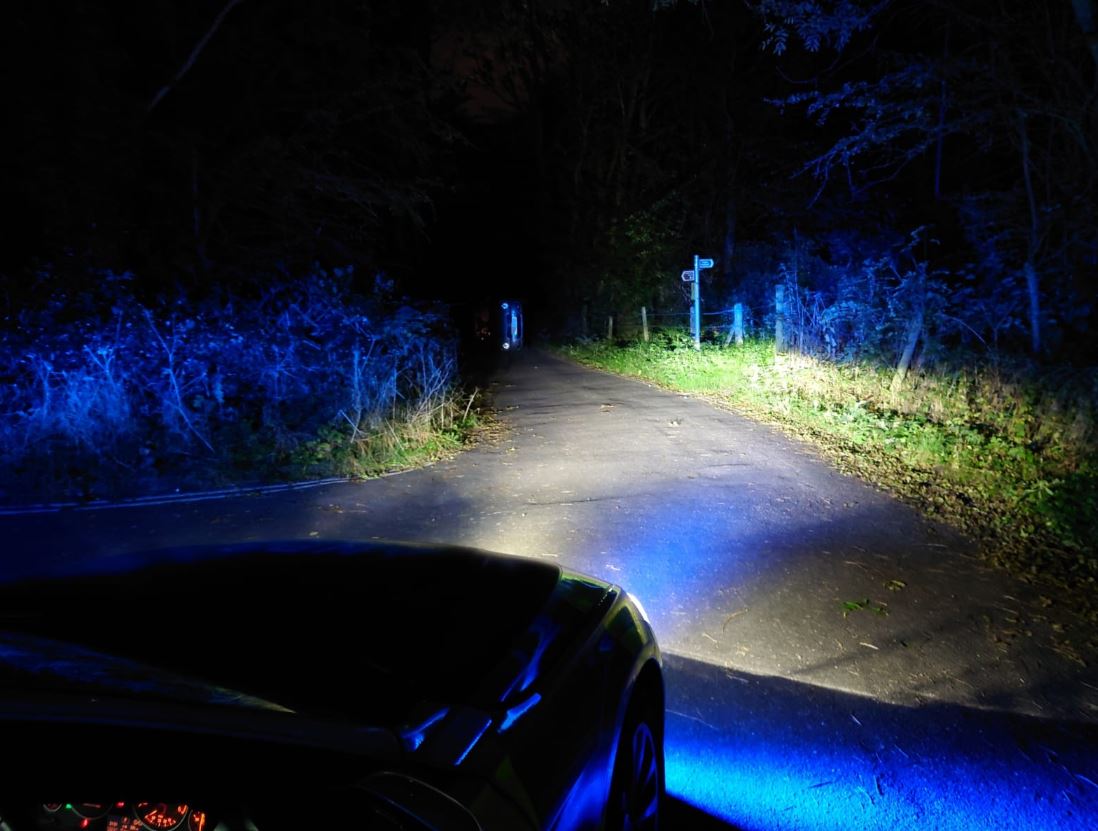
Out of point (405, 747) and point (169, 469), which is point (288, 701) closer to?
point (405, 747)

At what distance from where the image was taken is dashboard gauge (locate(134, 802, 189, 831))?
4.52 feet

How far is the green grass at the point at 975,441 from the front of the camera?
20.7 feet

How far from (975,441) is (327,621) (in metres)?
8.64

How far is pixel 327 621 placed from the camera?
215 cm

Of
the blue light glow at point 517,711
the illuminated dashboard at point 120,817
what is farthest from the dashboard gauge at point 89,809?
the blue light glow at point 517,711

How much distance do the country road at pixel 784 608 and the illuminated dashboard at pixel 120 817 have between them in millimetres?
2275

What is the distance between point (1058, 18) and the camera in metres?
11.0

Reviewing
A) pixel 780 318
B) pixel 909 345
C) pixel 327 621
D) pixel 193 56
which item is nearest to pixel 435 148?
pixel 193 56

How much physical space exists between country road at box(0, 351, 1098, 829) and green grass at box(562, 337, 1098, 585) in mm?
511

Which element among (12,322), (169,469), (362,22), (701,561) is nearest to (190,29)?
(362,22)

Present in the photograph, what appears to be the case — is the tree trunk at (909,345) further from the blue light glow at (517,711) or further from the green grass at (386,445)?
the blue light glow at (517,711)

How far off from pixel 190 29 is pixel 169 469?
862cm

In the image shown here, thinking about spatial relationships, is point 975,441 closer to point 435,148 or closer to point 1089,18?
point 1089,18

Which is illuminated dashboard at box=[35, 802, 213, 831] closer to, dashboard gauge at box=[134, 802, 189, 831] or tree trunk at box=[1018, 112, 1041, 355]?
dashboard gauge at box=[134, 802, 189, 831]
